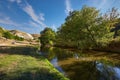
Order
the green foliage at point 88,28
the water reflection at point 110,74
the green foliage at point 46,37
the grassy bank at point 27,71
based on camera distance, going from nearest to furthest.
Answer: the grassy bank at point 27,71, the water reflection at point 110,74, the green foliage at point 88,28, the green foliage at point 46,37

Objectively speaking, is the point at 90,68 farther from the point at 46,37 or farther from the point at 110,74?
the point at 46,37

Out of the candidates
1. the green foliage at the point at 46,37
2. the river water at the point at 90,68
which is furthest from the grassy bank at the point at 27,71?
the green foliage at the point at 46,37

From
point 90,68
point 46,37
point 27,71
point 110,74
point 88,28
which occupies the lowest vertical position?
point 110,74

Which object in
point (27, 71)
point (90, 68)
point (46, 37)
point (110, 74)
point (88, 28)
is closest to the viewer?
point (27, 71)

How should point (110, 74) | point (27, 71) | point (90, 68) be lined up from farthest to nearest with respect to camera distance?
point (90, 68) < point (110, 74) < point (27, 71)

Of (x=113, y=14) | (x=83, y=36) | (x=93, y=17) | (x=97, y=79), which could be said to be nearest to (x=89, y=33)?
(x=83, y=36)

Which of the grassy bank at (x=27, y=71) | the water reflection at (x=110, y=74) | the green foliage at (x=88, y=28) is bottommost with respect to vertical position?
the water reflection at (x=110, y=74)

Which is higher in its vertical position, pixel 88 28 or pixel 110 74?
pixel 88 28

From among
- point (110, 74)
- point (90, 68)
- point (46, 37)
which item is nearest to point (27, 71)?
point (110, 74)

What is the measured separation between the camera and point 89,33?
34375 millimetres

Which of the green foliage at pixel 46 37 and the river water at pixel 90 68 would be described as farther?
the green foliage at pixel 46 37

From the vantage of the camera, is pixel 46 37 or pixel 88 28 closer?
pixel 88 28

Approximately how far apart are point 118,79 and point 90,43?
17.2m

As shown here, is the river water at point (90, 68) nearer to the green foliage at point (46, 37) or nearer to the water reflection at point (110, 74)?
the water reflection at point (110, 74)
